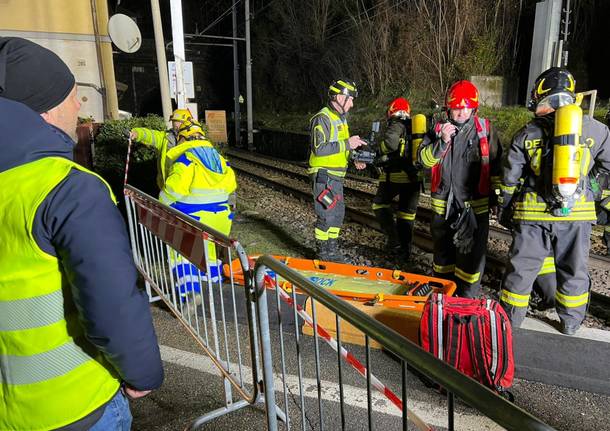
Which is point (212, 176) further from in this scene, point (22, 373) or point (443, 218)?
point (22, 373)

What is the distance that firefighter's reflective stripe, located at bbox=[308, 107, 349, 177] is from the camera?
5395 millimetres

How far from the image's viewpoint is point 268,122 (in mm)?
24656

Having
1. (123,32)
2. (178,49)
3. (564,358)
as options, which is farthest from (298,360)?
(123,32)

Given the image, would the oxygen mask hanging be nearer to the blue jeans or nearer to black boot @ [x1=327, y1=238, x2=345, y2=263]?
black boot @ [x1=327, y1=238, x2=345, y2=263]

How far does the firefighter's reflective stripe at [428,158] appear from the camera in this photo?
14.1ft

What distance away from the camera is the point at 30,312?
1356mm

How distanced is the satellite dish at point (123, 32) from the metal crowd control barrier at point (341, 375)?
6.38 metres

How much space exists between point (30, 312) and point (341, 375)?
1.05 m

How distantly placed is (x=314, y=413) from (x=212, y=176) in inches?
92.7

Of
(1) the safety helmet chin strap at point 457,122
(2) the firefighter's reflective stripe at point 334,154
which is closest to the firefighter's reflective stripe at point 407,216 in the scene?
(2) the firefighter's reflective stripe at point 334,154

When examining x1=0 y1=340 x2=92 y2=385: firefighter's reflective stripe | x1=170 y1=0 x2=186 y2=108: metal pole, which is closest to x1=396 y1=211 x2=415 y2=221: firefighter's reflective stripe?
x1=170 y1=0 x2=186 y2=108: metal pole

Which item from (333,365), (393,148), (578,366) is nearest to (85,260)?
(333,365)

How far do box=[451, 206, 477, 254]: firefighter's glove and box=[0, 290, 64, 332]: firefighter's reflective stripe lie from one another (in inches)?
145

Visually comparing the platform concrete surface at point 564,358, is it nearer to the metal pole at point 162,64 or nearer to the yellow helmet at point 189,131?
the yellow helmet at point 189,131
